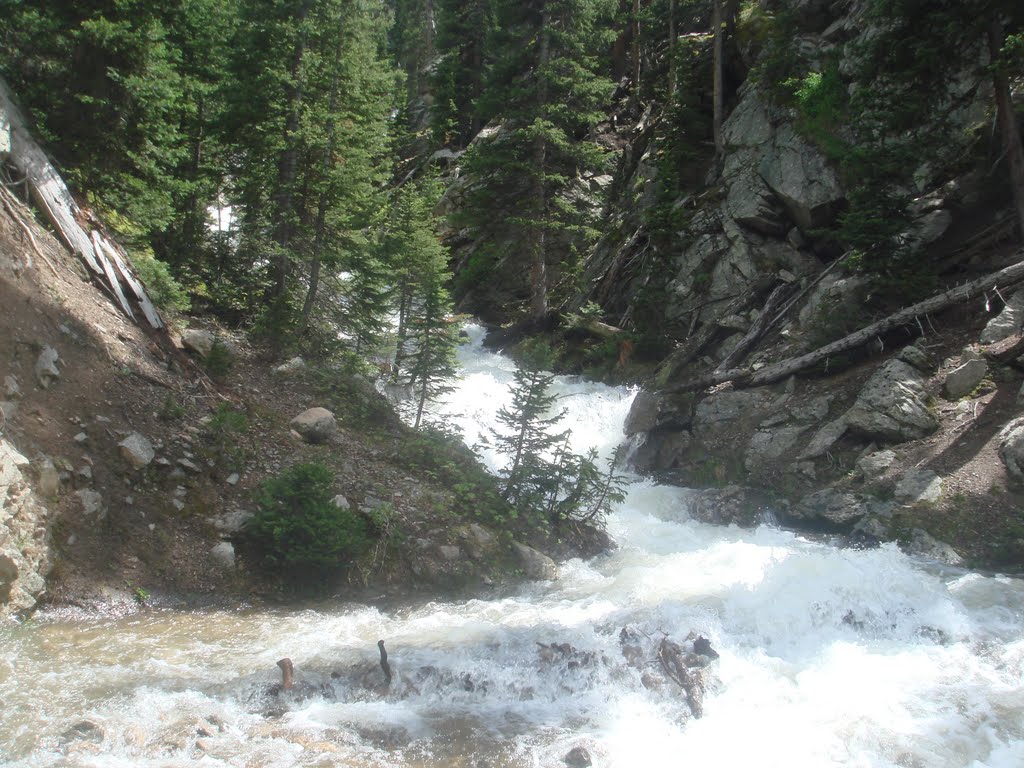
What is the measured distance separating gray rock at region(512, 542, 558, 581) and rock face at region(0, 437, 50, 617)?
20.9 feet

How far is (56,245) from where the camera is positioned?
1083 cm

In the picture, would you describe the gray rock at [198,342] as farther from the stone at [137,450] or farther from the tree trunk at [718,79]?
the tree trunk at [718,79]

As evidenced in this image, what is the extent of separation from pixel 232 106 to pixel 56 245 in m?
6.57

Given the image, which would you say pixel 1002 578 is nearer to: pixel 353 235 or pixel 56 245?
pixel 353 235

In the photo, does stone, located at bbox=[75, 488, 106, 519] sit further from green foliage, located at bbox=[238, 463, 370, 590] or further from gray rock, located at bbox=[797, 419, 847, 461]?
gray rock, located at bbox=[797, 419, 847, 461]

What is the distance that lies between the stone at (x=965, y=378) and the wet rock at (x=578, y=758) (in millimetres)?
10027

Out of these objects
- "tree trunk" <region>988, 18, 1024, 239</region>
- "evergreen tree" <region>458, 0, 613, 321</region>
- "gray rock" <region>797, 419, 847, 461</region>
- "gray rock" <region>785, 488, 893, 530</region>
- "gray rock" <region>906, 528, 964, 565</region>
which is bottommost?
"gray rock" <region>906, 528, 964, 565</region>

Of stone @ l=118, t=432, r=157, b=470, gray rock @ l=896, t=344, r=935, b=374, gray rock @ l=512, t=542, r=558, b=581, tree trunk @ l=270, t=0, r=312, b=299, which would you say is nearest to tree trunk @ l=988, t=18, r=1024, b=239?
gray rock @ l=896, t=344, r=935, b=374

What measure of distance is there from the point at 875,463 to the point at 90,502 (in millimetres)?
12594

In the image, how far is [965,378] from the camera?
11930mm

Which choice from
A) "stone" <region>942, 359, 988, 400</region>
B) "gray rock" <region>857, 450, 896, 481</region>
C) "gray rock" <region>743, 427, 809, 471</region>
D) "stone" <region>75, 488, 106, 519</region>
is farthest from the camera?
"gray rock" <region>743, 427, 809, 471</region>

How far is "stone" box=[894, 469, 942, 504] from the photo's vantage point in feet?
35.6

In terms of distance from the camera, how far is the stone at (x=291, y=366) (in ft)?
45.3

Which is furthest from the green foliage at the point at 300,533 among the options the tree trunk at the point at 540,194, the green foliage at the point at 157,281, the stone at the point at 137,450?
the tree trunk at the point at 540,194
